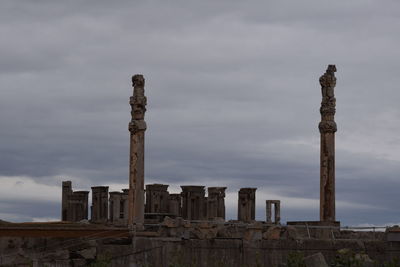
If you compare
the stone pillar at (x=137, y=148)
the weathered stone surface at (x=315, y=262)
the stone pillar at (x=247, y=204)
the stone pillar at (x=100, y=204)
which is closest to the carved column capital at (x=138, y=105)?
the stone pillar at (x=137, y=148)

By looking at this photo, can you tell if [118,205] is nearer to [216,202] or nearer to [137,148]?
[216,202]

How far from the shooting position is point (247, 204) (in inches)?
1944

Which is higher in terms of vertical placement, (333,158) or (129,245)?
(333,158)

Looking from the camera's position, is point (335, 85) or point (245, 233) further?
point (335, 85)

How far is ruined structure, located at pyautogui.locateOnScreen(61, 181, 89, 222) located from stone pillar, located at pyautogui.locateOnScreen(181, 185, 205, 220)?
6.27 meters

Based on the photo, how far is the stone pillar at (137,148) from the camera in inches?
1040

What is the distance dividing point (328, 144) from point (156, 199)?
22.2 m

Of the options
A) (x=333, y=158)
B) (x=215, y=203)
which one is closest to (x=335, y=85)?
(x=333, y=158)

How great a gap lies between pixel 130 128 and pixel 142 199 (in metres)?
2.14

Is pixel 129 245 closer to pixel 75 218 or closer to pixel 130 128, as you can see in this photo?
pixel 130 128

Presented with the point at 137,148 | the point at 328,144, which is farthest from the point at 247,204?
the point at 137,148

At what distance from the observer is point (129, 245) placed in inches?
883

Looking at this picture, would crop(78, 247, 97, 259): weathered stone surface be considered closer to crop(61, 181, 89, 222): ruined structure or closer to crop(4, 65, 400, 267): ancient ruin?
crop(4, 65, 400, 267): ancient ruin

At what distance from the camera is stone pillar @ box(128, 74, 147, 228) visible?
86.6 ft
